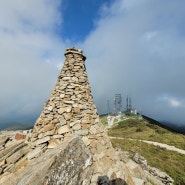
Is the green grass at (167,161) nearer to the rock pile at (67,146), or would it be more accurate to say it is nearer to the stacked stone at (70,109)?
the rock pile at (67,146)

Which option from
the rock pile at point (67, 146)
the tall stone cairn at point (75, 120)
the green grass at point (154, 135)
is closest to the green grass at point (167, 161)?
the green grass at point (154, 135)

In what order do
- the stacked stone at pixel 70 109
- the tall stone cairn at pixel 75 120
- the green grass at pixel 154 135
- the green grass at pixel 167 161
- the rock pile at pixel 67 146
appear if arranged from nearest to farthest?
the rock pile at pixel 67 146 → the tall stone cairn at pixel 75 120 → the stacked stone at pixel 70 109 → the green grass at pixel 167 161 → the green grass at pixel 154 135

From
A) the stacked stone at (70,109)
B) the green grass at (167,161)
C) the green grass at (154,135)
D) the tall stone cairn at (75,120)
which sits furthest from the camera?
the green grass at (154,135)

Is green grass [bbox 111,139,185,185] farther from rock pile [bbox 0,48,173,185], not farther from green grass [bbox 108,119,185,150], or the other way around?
rock pile [bbox 0,48,173,185]

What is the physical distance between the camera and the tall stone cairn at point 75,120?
7.28m

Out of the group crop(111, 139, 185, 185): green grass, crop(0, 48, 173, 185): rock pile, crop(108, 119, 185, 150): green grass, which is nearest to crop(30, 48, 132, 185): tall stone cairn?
crop(0, 48, 173, 185): rock pile

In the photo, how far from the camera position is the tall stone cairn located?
7.28 metres

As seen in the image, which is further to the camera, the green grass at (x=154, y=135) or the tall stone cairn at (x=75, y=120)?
the green grass at (x=154, y=135)

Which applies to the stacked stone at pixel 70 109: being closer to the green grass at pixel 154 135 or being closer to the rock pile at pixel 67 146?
the rock pile at pixel 67 146

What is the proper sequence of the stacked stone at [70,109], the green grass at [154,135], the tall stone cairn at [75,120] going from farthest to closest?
the green grass at [154,135], the stacked stone at [70,109], the tall stone cairn at [75,120]

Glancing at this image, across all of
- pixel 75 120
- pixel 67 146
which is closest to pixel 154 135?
pixel 75 120

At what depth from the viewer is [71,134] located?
745 cm

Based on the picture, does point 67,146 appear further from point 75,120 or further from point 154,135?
point 154,135

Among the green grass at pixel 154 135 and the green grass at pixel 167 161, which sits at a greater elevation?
the green grass at pixel 154 135
